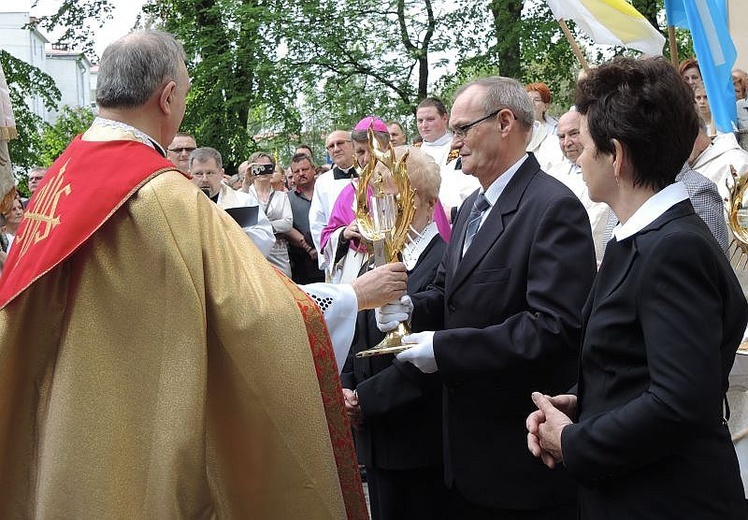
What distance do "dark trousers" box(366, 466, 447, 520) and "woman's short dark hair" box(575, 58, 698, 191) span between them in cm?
186

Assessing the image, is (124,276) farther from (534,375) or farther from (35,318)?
(534,375)

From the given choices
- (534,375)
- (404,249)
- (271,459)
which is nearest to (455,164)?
(404,249)

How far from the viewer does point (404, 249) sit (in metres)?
4.10

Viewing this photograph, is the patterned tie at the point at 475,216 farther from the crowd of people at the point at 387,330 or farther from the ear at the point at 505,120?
the ear at the point at 505,120

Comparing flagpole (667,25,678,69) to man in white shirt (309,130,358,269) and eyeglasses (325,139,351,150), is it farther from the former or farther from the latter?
eyeglasses (325,139,351,150)

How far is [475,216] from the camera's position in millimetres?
3521

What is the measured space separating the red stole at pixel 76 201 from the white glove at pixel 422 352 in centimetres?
98

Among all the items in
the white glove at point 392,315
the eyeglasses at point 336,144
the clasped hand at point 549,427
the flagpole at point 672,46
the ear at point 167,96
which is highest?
the flagpole at point 672,46

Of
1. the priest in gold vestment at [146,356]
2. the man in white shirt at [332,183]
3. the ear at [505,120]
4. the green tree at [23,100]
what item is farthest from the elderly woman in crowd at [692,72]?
the green tree at [23,100]

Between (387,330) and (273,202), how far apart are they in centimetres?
574

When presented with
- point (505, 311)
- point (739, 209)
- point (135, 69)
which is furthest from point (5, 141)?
point (739, 209)

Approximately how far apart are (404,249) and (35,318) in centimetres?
164

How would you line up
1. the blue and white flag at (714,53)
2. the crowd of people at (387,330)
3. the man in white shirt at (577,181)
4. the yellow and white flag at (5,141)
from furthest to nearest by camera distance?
the man in white shirt at (577,181) < the blue and white flag at (714,53) < the yellow and white flag at (5,141) < the crowd of people at (387,330)

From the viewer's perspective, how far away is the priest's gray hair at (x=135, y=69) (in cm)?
301
